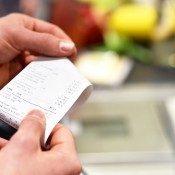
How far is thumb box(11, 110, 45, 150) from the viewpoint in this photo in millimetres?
547

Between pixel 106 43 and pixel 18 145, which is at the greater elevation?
pixel 18 145

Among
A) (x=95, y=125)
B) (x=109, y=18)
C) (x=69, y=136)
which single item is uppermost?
(x=69, y=136)

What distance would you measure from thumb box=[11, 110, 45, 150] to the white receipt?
0.02 m

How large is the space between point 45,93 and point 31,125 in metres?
0.06

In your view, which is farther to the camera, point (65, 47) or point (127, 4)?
point (127, 4)

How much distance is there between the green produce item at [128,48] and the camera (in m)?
1.44

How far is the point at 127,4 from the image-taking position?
1625mm

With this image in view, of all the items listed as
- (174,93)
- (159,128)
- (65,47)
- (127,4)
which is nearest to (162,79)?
(174,93)

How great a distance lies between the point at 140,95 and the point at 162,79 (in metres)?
0.10

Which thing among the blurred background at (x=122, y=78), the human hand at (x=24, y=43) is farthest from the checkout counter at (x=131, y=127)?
the human hand at (x=24, y=43)

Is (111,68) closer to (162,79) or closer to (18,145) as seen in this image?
(162,79)

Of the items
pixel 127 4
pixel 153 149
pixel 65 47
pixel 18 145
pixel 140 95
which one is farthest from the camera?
pixel 127 4

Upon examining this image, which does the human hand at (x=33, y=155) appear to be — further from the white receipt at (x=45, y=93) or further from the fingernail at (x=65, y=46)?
the fingernail at (x=65, y=46)

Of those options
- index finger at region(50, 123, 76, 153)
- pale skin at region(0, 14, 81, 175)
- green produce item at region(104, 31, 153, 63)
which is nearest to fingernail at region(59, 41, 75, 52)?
pale skin at region(0, 14, 81, 175)
